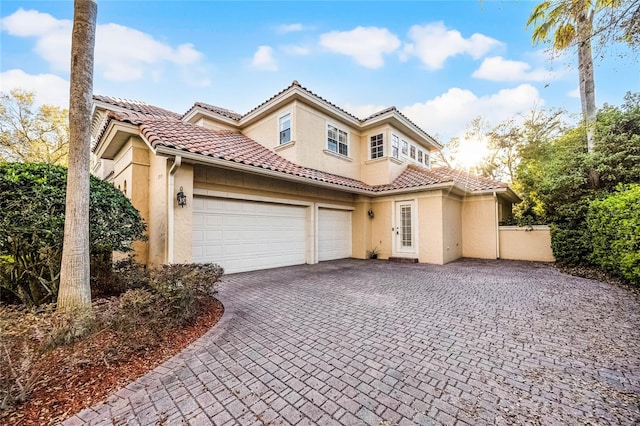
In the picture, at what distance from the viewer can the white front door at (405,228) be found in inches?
409

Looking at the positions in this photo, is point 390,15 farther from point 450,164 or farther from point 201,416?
point 450,164

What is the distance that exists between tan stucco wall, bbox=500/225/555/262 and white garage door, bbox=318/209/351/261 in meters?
6.86

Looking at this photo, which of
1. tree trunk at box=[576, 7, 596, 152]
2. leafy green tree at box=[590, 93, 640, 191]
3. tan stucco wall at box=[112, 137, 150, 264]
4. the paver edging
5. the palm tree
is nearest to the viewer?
the paver edging

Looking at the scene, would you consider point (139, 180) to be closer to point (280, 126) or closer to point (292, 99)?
point (280, 126)

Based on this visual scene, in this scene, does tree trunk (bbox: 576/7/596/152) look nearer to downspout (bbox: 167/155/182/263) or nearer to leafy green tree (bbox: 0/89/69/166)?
downspout (bbox: 167/155/182/263)

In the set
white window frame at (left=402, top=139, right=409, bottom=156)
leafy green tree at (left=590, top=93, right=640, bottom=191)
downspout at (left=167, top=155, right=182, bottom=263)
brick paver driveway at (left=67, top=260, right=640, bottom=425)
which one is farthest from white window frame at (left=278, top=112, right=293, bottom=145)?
leafy green tree at (left=590, top=93, right=640, bottom=191)

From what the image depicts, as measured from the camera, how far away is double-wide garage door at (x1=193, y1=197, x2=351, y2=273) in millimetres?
6992

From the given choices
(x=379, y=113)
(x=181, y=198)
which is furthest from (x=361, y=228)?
(x=181, y=198)

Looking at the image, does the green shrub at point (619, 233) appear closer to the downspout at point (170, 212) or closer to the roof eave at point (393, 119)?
the roof eave at point (393, 119)

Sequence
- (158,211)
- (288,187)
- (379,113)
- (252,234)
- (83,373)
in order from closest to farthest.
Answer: (83,373) → (158,211) → (252,234) → (288,187) → (379,113)

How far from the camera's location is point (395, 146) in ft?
38.6

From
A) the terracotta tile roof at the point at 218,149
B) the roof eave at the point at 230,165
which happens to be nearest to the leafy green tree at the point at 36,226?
the roof eave at the point at 230,165

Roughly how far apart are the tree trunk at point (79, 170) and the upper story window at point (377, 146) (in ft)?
32.7

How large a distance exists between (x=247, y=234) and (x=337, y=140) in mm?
5794
